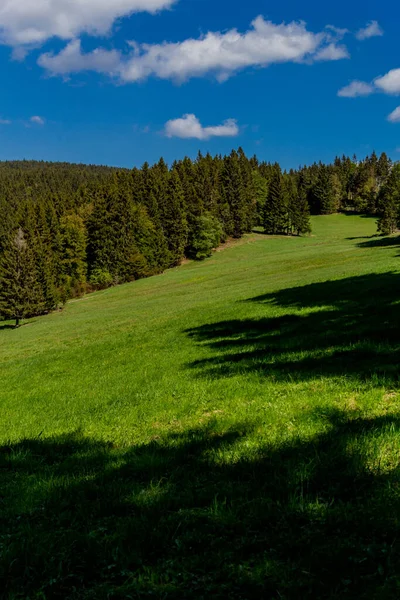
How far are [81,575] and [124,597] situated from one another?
59 cm

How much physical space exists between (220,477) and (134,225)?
79424mm

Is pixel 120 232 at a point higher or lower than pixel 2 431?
higher

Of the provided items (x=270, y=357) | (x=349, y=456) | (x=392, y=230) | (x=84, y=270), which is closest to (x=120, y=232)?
(x=84, y=270)

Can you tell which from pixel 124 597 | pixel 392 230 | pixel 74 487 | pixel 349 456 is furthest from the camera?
pixel 392 230

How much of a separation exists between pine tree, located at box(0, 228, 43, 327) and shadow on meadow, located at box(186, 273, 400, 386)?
40.7 m

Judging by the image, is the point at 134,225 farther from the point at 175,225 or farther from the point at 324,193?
the point at 324,193

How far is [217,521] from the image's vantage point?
4.24m

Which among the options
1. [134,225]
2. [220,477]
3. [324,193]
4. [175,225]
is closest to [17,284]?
[134,225]

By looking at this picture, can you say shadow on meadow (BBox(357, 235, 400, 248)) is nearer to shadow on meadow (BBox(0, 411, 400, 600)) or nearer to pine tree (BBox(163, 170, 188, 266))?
pine tree (BBox(163, 170, 188, 266))

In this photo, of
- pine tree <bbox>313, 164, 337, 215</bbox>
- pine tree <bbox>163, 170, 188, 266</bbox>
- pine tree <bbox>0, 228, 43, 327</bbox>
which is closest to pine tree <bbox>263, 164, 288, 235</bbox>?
pine tree <bbox>163, 170, 188, 266</bbox>

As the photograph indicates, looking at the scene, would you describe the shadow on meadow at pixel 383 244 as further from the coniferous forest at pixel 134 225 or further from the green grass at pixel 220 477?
the green grass at pixel 220 477

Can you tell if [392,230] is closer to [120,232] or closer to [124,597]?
[120,232]

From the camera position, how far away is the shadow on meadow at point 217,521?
133 inches

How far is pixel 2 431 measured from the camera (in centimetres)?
955
